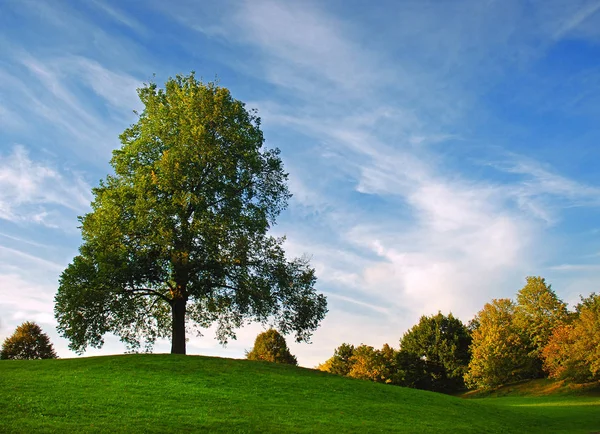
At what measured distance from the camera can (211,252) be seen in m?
37.8

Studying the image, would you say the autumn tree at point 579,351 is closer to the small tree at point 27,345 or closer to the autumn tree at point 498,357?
the autumn tree at point 498,357

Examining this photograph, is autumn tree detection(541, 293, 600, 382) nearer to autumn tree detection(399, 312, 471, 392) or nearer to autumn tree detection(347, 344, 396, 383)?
autumn tree detection(399, 312, 471, 392)

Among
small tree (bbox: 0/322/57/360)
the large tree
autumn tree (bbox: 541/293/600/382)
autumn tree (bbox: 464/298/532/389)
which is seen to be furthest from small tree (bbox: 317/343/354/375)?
the large tree

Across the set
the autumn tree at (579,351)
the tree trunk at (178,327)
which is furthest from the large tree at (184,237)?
the autumn tree at (579,351)

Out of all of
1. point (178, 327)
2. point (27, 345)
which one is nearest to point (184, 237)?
point (178, 327)

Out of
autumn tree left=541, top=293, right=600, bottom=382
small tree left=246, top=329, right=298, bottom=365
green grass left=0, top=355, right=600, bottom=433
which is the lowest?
green grass left=0, top=355, right=600, bottom=433

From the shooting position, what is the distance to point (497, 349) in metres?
78.2

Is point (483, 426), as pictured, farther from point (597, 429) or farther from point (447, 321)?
point (447, 321)

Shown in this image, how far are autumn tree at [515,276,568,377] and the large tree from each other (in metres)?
55.1

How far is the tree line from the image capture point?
63188 mm

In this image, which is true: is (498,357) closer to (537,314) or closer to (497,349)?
(497,349)

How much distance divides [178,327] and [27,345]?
4624 centimetres

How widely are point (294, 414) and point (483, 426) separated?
12590 mm

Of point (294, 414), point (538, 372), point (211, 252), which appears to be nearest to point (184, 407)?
point (294, 414)
